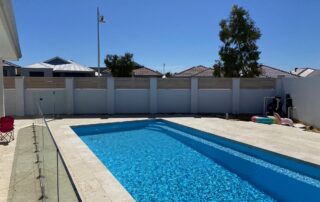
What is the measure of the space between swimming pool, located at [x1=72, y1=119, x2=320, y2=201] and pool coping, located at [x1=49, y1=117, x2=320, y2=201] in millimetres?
403

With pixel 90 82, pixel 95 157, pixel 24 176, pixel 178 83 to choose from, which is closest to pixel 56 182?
pixel 24 176

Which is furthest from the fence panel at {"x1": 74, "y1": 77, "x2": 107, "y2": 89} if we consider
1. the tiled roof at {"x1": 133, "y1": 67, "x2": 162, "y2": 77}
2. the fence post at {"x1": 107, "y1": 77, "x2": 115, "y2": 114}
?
the tiled roof at {"x1": 133, "y1": 67, "x2": 162, "y2": 77}

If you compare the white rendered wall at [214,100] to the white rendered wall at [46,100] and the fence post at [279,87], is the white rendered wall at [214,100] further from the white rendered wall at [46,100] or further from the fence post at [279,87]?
the white rendered wall at [46,100]

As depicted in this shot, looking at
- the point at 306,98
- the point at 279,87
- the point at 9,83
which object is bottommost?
the point at 306,98

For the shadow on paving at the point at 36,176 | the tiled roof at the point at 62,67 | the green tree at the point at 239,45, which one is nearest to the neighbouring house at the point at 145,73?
the tiled roof at the point at 62,67

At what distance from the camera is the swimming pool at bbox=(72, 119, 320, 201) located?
6617 mm

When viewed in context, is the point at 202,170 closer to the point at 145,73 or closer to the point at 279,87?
the point at 279,87

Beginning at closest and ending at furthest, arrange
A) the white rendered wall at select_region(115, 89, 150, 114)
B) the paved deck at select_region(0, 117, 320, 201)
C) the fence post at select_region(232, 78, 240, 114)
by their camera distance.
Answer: the paved deck at select_region(0, 117, 320, 201)
the white rendered wall at select_region(115, 89, 150, 114)
the fence post at select_region(232, 78, 240, 114)

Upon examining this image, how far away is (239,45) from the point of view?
23.2 metres

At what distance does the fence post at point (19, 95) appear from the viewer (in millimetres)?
16531

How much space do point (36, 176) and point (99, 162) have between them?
1812 millimetres

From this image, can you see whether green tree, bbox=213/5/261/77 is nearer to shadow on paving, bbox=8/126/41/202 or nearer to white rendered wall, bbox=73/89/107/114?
white rendered wall, bbox=73/89/107/114

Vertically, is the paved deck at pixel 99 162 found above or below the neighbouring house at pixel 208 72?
below

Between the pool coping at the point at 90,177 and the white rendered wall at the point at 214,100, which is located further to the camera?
the white rendered wall at the point at 214,100
